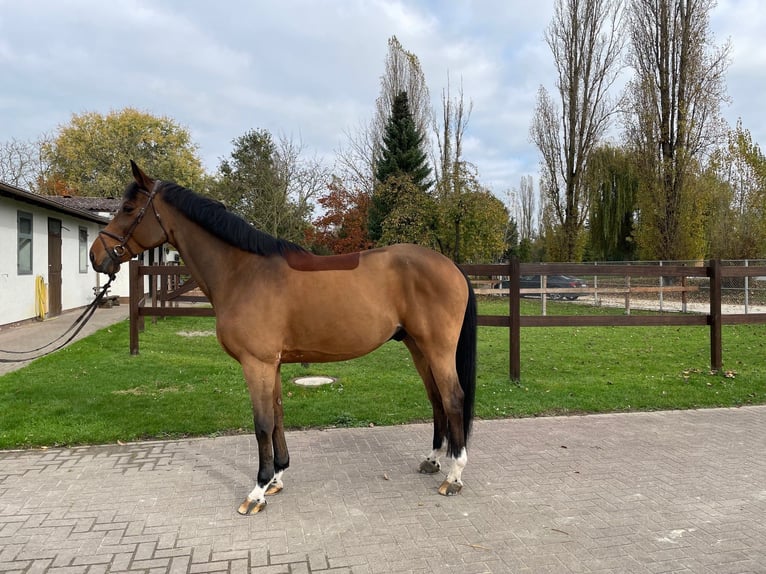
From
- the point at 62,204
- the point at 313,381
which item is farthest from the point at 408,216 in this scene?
the point at 313,381

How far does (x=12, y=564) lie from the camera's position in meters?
2.38

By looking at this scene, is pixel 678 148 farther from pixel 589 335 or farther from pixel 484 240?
pixel 589 335

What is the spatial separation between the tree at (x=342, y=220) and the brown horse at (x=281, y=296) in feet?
82.3

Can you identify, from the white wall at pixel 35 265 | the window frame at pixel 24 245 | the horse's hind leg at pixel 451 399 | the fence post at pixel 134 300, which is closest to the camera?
the horse's hind leg at pixel 451 399

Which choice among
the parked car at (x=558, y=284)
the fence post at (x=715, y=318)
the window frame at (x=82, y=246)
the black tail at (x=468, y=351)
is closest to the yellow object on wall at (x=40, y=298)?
the window frame at (x=82, y=246)

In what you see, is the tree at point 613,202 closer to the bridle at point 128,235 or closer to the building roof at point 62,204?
the building roof at point 62,204

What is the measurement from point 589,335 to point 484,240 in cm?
1155

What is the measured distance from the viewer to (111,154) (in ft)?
114

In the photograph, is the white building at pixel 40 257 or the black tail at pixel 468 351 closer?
the black tail at pixel 468 351

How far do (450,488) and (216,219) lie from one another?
2.48 meters

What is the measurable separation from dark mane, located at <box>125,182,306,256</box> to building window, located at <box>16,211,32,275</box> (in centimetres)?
1045

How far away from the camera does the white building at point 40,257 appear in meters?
10.4

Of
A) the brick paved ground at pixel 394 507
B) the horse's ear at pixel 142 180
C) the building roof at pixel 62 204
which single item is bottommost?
the brick paved ground at pixel 394 507

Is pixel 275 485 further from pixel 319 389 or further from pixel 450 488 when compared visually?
pixel 319 389
